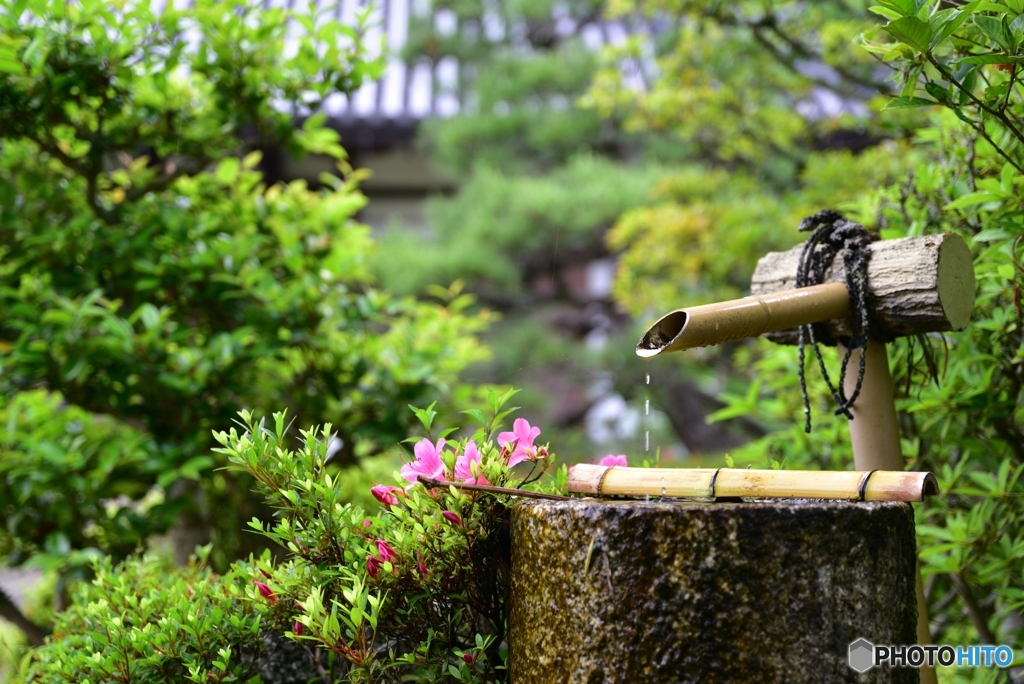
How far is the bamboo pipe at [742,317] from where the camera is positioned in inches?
48.5

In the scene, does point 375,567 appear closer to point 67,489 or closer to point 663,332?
point 663,332

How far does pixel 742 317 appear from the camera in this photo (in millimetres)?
1312

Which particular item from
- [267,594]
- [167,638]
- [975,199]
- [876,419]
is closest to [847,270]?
[876,419]

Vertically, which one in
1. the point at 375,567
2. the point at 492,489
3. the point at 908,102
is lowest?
the point at 375,567

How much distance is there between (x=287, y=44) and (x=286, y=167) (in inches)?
170

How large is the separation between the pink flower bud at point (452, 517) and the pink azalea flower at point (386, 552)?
0.10 m

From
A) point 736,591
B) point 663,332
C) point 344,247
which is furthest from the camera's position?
point 344,247

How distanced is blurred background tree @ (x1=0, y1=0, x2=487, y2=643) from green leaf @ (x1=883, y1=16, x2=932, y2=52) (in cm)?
161

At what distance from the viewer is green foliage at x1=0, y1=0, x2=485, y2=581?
230cm

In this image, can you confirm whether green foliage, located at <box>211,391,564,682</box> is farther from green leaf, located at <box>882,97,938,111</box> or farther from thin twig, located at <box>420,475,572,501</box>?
green leaf, located at <box>882,97,938,111</box>

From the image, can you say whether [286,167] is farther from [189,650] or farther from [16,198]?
[189,650]

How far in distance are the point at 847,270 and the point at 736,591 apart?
0.68 meters

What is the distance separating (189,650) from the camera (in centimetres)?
141

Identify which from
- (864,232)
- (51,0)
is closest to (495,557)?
(864,232)
